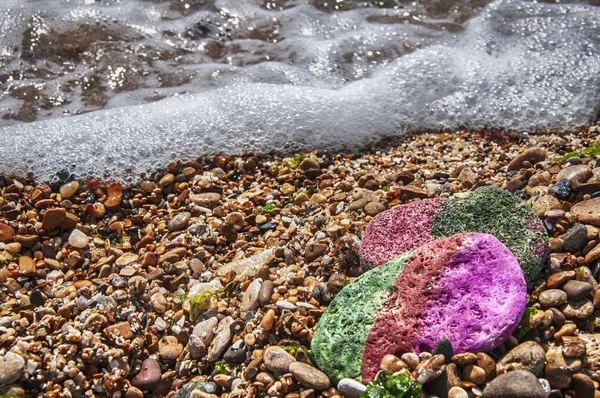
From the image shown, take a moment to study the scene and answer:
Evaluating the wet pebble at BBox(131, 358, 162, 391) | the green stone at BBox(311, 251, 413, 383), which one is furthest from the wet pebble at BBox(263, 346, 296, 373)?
the wet pebble at BBox(131, 358, 162, 391)

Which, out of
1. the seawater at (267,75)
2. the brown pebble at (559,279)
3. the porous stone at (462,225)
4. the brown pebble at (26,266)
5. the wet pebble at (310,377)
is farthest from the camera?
the seawater at (267,75)

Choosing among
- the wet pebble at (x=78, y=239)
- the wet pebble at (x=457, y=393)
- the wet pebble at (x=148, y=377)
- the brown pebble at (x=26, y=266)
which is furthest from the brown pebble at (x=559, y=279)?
the brown pebble at (x=26, y=266)

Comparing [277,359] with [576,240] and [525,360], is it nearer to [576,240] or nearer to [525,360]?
[525,360]

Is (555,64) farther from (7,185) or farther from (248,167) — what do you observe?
(7,185)

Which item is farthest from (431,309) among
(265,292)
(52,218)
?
(52,218)

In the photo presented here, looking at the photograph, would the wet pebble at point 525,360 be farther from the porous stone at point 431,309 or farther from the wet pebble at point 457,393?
the wet pebble at point 457,393

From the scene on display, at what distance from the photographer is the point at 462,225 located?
11.9ft

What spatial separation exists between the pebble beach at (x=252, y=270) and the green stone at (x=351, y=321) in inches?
3.5

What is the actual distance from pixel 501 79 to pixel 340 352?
170 inches

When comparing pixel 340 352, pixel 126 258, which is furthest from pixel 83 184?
pixel 340 352

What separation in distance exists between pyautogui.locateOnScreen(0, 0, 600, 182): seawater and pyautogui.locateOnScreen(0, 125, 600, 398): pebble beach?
1.05 feet

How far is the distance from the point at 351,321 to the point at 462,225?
1.01 meters

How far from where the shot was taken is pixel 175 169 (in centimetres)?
514

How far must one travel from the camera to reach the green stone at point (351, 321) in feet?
10.1
